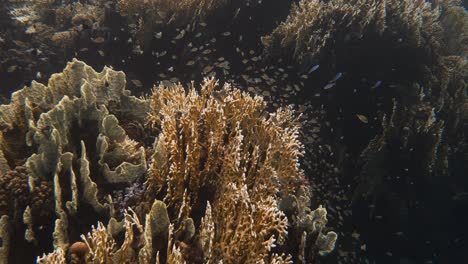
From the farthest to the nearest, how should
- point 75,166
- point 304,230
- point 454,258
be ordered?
point 454,258
point 304,230
point 75,166

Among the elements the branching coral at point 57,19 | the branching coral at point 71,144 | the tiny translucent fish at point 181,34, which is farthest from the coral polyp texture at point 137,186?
the branching coral at point 57,19

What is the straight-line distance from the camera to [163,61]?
6270 mm

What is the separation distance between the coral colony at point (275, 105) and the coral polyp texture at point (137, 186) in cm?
2

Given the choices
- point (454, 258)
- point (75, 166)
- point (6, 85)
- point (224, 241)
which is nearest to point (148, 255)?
point (224, 241)

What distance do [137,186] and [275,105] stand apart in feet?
10.5

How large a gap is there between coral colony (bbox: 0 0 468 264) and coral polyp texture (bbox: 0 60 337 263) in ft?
0.06

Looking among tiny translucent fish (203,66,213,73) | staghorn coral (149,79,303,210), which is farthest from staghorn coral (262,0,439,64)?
staghorn coral (149,79,303,210)

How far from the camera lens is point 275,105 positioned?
18.8ft

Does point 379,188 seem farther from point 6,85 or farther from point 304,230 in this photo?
point 6,85

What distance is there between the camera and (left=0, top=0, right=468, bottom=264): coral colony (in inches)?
128

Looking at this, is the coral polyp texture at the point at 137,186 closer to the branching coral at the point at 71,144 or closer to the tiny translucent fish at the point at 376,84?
the branching coral at the point at 71,144

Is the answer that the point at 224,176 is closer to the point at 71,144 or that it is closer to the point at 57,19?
the point at 71,144

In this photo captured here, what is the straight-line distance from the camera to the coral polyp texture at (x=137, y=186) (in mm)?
2506

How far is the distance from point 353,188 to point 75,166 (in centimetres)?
493
